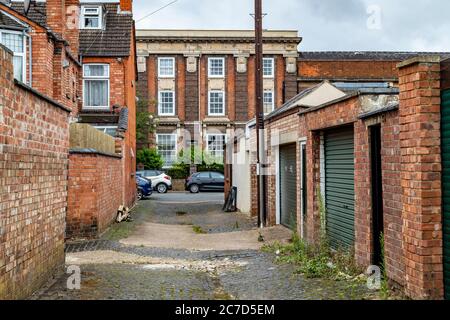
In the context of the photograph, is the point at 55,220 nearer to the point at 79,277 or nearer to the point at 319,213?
the point at 79,277

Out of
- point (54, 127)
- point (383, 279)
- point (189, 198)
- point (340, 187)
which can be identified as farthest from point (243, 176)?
point (383, 279)

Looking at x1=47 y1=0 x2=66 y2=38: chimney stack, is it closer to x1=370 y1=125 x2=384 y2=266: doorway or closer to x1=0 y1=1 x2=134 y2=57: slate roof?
x1=0 y1=1 x2=134 y2=57: slate roof

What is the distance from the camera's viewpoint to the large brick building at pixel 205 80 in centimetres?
4797

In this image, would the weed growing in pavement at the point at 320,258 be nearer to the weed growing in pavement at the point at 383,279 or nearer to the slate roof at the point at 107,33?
the weed growing in pavement at the point at 383,279

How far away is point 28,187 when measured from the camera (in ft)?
24.9

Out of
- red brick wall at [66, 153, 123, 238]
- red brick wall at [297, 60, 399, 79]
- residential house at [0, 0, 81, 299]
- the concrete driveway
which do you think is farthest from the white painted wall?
red brick wall at [297, 60, 399, 79]

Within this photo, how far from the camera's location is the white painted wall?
71.6ft

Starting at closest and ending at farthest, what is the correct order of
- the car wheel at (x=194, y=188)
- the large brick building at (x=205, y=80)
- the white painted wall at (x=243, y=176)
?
the white painted wall at (x=243, y=176)
the car wheel at (x=194, y=188)
the large brick building at (x=205, y=80)

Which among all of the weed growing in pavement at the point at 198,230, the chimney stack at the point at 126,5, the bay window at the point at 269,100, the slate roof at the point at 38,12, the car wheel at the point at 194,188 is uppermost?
the chimney stack at the point at 126,5

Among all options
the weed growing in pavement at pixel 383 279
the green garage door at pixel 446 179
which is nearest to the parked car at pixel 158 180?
the weed growing in pavement at pixel 383 279

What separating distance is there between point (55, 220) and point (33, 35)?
43.0 feet

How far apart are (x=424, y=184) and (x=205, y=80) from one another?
42.6 m

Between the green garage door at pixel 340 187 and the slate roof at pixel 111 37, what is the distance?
17528mm
